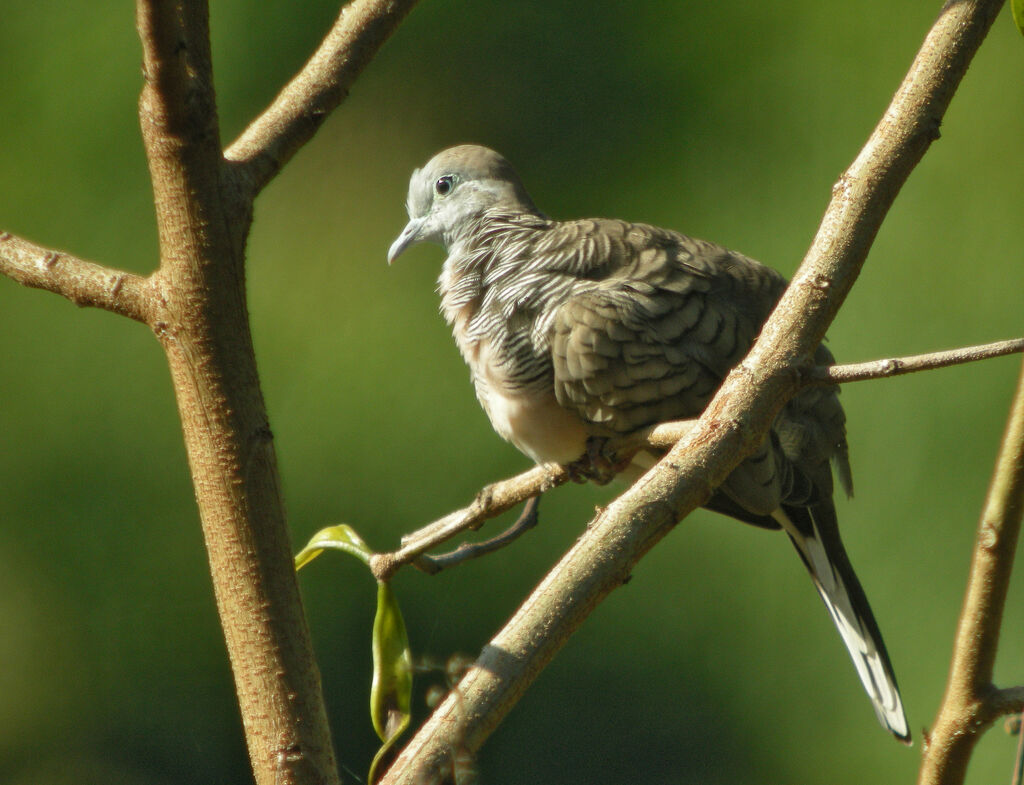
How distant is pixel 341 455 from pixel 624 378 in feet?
4.82

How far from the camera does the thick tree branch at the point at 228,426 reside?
0.87 meters

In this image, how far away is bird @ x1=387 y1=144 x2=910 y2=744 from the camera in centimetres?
166

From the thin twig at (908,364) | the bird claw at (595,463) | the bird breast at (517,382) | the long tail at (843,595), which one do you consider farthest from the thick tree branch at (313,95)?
the long tail at (843,595)

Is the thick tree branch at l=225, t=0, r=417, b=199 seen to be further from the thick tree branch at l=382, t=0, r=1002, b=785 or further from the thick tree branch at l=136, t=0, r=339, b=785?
the thick tree branch at l=382, t=0, r=1002, b=785

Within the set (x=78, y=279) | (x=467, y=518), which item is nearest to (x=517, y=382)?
(x=467, y=518)

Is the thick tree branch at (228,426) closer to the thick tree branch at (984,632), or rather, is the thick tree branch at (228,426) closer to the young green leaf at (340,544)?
the young green leaf at (340,544)

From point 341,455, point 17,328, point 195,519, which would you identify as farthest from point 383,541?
point 17,328

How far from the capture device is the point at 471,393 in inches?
116

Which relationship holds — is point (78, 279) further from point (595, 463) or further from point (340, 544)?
point (595, 463)

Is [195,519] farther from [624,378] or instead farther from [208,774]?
[624,378]

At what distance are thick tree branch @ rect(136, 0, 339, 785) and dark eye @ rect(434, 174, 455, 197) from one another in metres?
1.22

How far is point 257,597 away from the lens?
0.89m

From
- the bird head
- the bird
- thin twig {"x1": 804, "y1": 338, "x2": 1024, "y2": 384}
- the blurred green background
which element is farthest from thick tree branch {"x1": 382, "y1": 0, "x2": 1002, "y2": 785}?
the blurred green background

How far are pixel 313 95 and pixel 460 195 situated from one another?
3.41ft
